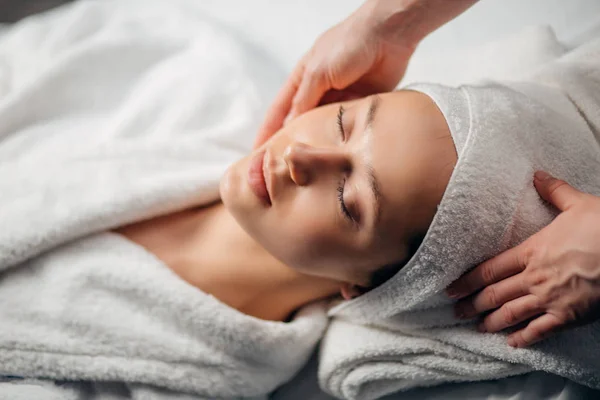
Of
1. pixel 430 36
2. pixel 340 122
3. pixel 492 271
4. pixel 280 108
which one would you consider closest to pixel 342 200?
pixel 340 122

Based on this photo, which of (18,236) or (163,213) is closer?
(18,236)

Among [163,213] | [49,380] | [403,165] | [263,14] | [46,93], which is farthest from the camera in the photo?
[263,14]

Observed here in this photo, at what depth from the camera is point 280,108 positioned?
1.09 meters

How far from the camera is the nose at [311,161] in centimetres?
79

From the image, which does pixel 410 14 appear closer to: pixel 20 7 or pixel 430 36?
pixel 430 36

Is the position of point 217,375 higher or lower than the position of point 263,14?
lower

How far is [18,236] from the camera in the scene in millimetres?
881

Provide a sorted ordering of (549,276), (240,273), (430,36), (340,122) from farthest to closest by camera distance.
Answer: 1. (430,36)
2. (240,273)
3. (340,122)
4. (549,276)

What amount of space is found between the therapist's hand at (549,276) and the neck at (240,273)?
314mm

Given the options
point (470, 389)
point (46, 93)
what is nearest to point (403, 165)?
point (470, 389)

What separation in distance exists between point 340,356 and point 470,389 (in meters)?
0.26

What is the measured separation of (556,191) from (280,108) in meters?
0.59

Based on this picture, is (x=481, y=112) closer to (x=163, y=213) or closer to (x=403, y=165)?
(x=403, y=165)

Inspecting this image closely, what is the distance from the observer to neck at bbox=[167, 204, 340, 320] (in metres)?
0.95
